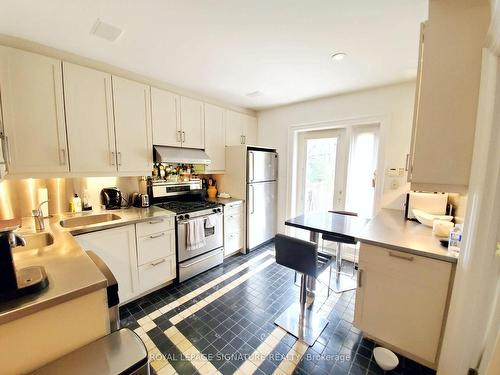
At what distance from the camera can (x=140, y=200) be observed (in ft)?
8.63

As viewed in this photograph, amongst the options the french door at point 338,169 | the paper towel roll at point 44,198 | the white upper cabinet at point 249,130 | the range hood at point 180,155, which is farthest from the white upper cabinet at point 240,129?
the paper towel roll at point 44,198

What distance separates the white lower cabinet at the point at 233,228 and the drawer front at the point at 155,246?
0.85 m

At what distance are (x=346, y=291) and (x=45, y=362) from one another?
2.53 m

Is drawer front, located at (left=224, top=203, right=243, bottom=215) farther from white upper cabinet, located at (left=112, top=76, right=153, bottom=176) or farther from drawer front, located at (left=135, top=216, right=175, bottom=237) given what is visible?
white upper cabinet, located at (left=112, top=76, right=153, bottom=176)

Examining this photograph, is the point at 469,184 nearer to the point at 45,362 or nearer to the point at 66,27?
the point at 45,362

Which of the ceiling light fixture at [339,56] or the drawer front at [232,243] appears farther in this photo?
the drawer front at [232,243]

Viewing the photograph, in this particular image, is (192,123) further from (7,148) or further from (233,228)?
(7,148)

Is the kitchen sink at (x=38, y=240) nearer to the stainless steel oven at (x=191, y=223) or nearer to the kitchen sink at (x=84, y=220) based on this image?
the kitchen sink at (x=84, y=220)

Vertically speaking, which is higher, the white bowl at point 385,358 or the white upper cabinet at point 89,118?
the white upper cabinet at point 89,118

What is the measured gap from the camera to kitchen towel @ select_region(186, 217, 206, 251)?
2527mm

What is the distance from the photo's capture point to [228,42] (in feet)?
5.61

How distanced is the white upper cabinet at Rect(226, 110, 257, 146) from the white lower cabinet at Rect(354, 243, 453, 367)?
2571 mm

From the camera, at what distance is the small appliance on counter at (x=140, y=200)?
263 centimetres

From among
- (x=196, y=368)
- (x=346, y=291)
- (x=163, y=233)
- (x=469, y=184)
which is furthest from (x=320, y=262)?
(x=163, y=233)
